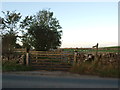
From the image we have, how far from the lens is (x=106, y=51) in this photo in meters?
14.1

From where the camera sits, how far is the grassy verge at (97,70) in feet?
33.9

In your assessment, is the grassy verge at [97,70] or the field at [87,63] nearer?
the grassy verge at [97,70]

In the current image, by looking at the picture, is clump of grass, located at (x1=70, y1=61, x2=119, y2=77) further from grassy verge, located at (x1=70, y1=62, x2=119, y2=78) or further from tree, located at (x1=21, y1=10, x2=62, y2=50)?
tree, located at (x1=21, y1=10, x2=62, y2=50)

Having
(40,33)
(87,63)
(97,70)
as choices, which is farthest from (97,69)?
(40,33)

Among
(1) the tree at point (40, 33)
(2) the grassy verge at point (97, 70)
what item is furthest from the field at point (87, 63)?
(1) the tree at point (40, 33)

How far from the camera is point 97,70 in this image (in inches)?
429

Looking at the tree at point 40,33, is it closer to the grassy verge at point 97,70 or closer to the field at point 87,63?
the field at point 87,63

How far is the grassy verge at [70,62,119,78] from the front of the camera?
10.3 metres

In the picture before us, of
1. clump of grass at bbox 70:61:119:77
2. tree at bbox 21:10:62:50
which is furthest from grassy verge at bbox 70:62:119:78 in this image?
tree at bbox 21:10:62:50

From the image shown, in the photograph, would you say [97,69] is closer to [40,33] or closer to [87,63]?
[87,63]

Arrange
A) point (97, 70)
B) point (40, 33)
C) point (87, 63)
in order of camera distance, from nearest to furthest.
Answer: point (97, 70)
point (87, 63)
point (40, 33)

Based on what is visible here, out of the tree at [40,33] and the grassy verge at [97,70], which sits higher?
the tree at [40,33]

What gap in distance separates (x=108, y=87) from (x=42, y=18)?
40.6 meters

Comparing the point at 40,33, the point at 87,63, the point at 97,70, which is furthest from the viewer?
A: the point at 40,33
